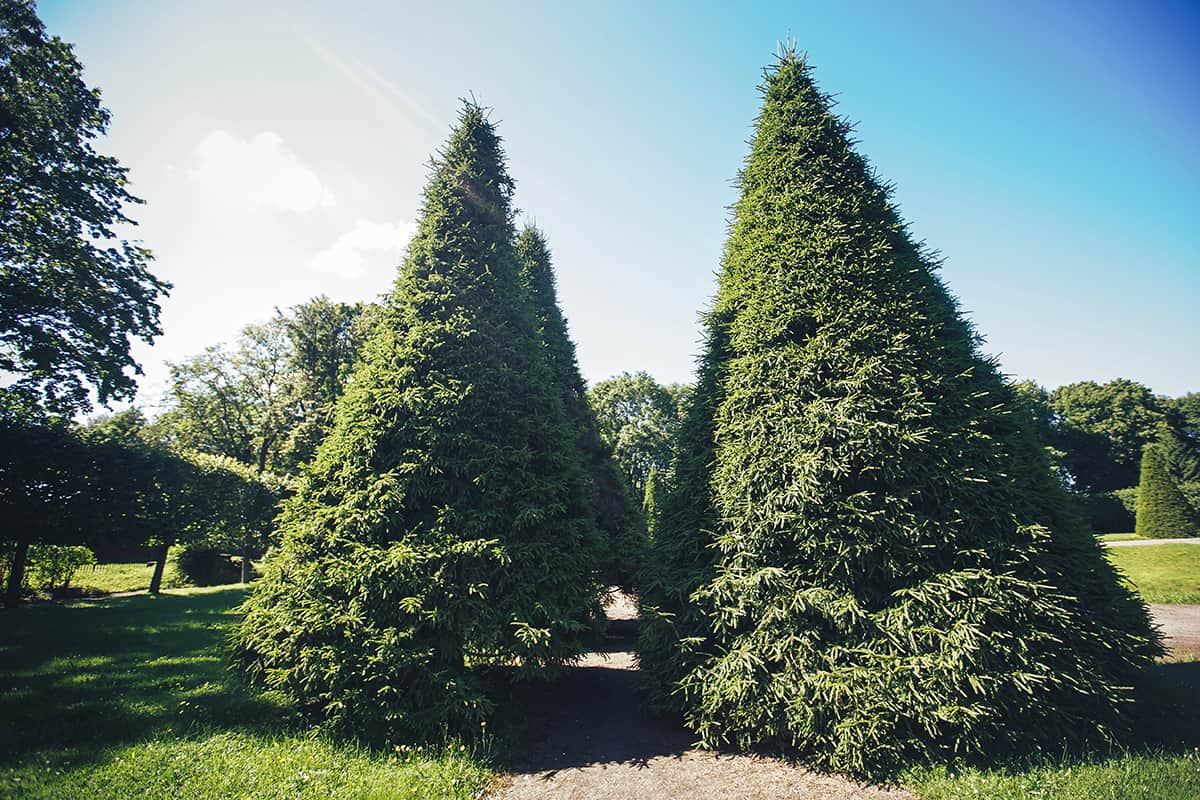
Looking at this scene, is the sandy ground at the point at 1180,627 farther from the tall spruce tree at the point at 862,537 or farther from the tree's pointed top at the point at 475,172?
the tree's pointed top at the point at 475,172

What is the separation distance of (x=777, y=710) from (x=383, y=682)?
5278 millimetres

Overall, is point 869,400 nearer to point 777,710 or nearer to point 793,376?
point 793,376

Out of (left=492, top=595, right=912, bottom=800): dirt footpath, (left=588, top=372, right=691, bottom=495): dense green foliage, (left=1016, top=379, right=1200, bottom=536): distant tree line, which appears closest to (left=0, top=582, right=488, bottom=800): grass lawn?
(left=492, top=595, right=912, bottom=800): dirt footpath

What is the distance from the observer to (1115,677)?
5469 millimetres

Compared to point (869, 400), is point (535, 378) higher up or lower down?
higher up

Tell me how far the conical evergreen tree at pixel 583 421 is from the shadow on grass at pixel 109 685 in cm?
757

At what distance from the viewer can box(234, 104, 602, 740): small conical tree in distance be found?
20.0 ft

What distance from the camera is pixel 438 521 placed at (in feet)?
21.5

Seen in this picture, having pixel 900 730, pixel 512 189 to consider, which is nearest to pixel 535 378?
pixel 512 189

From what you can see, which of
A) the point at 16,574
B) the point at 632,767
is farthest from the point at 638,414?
the point at 632,767

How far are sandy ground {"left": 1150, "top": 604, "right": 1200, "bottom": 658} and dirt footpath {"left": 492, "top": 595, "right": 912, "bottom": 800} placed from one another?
8243mm

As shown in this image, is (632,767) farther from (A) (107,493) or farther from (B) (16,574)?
(A) (107,493)

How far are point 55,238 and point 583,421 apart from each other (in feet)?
58.0

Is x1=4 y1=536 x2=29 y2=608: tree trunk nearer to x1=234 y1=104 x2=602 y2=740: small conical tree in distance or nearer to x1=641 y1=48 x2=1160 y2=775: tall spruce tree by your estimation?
x1=234 y1=104 x2=602 y2=740: small conical tree in distance
